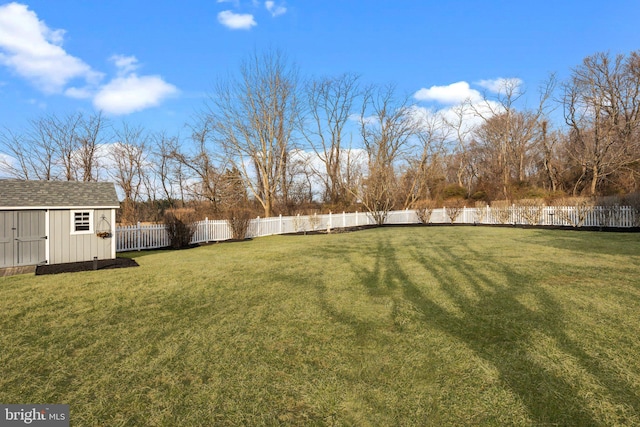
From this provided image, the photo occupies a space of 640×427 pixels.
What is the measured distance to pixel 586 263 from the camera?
7.02m

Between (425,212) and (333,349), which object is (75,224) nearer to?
(333,349)

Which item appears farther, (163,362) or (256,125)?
(256,125)

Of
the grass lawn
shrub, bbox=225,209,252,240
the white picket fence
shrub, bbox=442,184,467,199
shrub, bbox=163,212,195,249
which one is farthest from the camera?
shrub, bbox=442,184,467,199

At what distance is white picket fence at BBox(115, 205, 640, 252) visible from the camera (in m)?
12.1

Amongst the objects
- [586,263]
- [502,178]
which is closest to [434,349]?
[586,263]

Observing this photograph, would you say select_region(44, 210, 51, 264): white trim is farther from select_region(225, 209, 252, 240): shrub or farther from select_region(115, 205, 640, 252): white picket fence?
select_region(225, 209, 252, 240): shrub

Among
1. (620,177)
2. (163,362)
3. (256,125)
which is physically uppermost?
(256,125)

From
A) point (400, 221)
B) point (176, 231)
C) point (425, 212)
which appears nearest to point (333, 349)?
point (176, 231)

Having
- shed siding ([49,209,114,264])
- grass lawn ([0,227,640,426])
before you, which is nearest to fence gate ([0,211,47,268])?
shed siding ([49,209,114,264])

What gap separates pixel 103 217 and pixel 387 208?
59.0 ft

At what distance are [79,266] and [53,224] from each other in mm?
1741

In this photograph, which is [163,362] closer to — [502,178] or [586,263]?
[586,263]

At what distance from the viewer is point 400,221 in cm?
2361

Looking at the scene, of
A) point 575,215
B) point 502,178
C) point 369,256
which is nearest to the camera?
point 369,256
